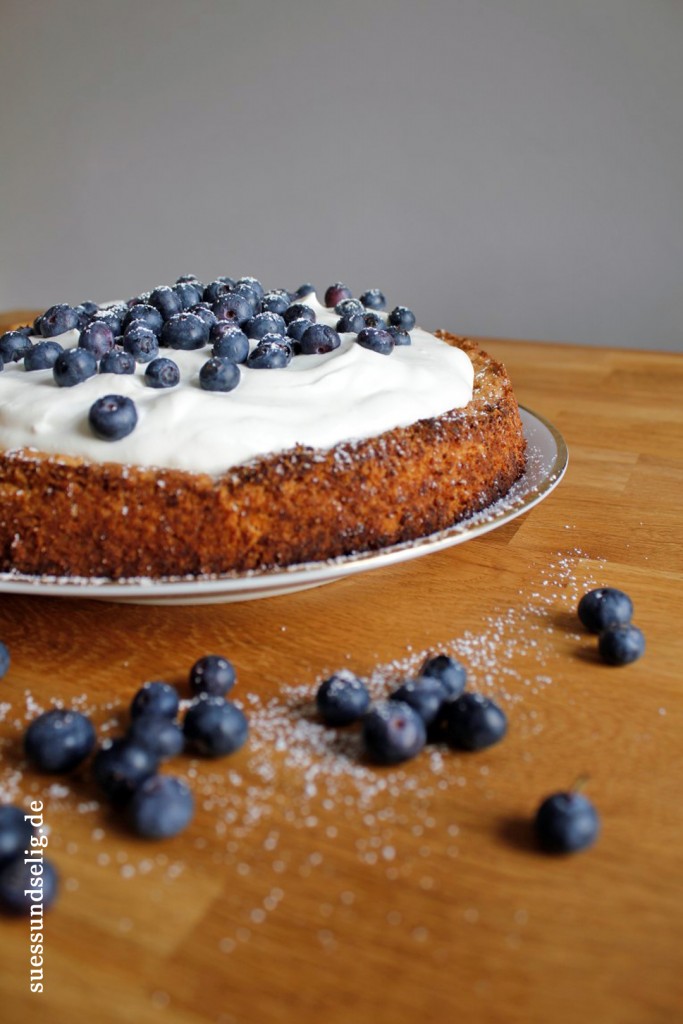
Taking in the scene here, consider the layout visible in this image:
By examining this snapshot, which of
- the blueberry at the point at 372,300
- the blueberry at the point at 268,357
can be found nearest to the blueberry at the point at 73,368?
the blueberry at the point at 268,357

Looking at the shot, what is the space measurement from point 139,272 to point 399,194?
175 cm

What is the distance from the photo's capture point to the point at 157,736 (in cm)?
84

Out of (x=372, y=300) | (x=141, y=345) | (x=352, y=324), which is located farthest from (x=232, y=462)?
(x=372, y=300)

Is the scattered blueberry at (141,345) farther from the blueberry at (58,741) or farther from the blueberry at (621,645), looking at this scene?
the blueberry at (621,645)

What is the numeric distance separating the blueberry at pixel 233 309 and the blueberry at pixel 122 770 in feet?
2.81

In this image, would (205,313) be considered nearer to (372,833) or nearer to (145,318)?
(145,318)

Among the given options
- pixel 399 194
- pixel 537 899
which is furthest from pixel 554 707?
pixel 399 194

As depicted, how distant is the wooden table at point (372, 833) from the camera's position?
63 centimetres

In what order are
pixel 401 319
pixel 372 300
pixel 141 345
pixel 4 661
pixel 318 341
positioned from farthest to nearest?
1. pixel 372 300
2. pixel 401 319
3. pixel 318 341
4. pixel 141 345
5. pixel 4 661

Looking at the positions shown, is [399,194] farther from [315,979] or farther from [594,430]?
[315,979]

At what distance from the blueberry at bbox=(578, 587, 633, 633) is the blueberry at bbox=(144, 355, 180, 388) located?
586 millimetres

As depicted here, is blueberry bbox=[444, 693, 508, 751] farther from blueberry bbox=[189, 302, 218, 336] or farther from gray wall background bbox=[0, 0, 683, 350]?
gray wall background bbox=[0, 0, 683, 350]

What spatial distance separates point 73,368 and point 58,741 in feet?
1.72

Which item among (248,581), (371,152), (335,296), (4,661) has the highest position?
(371,152)
